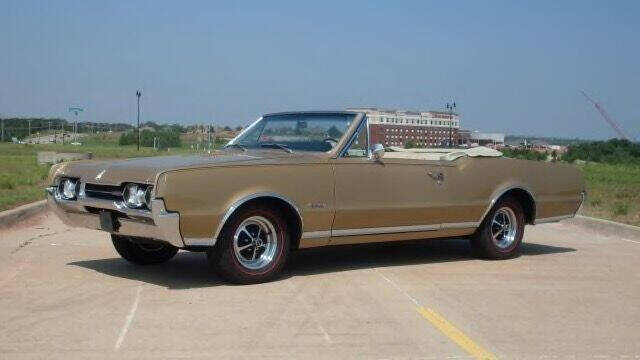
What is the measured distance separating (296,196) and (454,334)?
2.03 m

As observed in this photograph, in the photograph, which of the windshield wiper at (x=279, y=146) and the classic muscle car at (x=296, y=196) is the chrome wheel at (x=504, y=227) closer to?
the classic muscle car at (x=296, y=196)

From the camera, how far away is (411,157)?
827 cm

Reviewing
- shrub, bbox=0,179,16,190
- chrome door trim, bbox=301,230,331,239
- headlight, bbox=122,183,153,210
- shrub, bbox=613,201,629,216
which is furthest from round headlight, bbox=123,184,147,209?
shrub, bbox=0,179,16,190

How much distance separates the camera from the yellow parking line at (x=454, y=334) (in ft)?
16.1

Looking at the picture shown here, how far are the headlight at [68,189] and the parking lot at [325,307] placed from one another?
2.27 feet

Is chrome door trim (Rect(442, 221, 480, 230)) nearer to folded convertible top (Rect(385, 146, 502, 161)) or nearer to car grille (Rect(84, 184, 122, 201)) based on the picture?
folded convertible top (Rect(385, 146, 502, 161))

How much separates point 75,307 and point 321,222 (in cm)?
222

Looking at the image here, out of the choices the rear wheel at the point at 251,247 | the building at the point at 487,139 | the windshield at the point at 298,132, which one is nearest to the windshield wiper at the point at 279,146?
the windshield at the point at 298,132

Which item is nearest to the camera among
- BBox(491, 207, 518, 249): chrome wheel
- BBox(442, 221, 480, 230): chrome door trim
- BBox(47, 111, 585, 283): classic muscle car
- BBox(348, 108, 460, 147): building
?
BBox(47, 111, 585, 283): classic muscle car

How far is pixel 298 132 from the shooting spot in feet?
25.7

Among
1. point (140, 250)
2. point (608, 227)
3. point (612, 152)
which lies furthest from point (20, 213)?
point (612, 152)

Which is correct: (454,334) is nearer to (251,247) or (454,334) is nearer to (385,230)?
(251,247)

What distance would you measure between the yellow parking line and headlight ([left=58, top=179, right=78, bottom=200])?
3143 millimetres

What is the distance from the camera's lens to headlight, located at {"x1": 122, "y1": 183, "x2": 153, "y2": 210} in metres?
6.11
